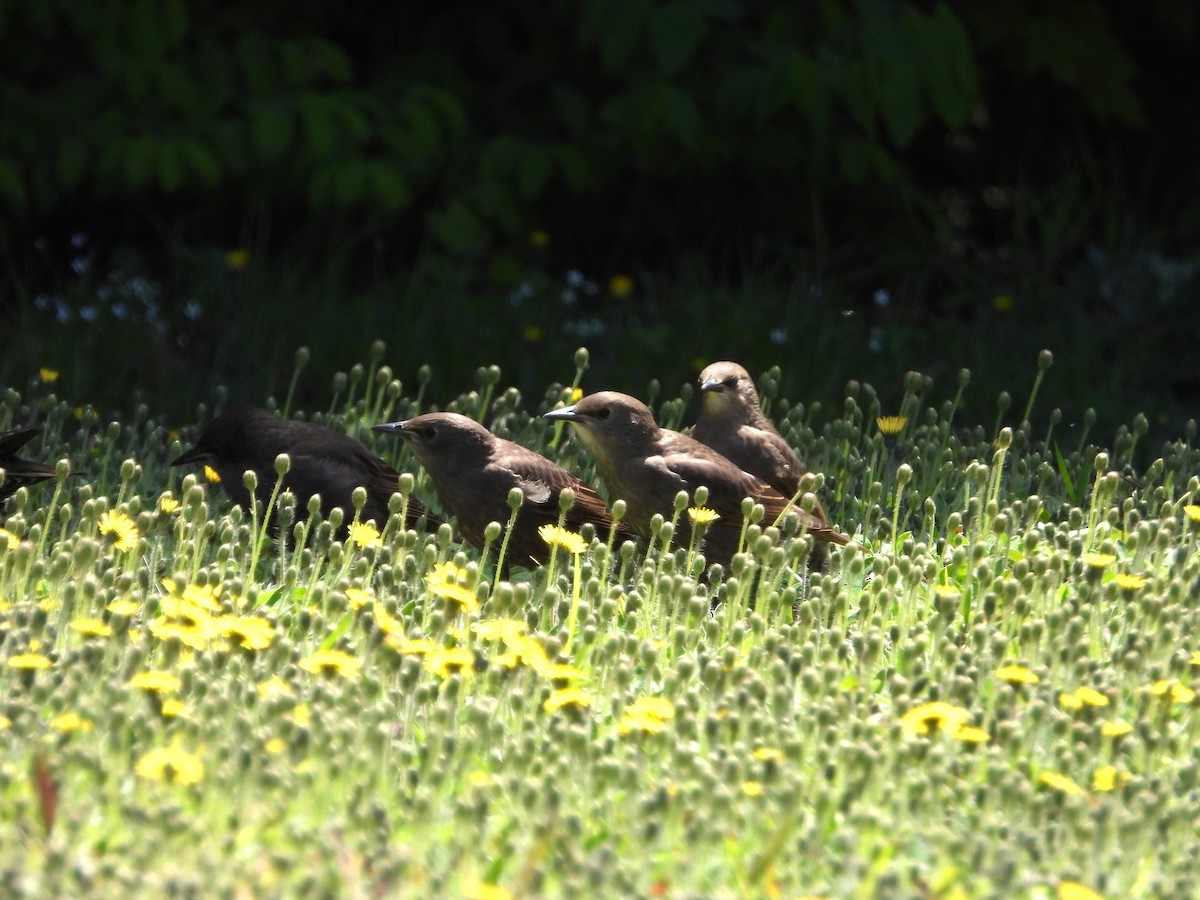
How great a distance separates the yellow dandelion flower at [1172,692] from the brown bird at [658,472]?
4.81 ft

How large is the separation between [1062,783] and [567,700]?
102 centimetres

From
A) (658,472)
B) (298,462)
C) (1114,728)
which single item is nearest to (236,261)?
(298,462)

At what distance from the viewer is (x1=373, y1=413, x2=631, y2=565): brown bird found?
17.3 feet

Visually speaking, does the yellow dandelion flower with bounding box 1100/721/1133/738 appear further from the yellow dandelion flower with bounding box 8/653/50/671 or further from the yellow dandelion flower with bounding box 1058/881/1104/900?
the yellow dandelion flower with bounding box 8/653/50/671

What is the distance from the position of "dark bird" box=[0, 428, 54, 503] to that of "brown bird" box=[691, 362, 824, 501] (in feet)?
6.98

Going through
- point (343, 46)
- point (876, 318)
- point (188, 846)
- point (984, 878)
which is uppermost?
point (343, 46)

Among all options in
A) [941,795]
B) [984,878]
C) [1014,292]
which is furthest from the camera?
[1014,292]

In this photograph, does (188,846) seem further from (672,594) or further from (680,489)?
(680,489)

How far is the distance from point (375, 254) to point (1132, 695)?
599 cm

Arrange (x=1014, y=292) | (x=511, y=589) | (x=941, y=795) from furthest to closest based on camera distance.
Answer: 1. (x=1014, y=292)
2. (x=511, y=589)
3. (x=941, y=795)

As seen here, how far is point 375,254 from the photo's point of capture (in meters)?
9.21

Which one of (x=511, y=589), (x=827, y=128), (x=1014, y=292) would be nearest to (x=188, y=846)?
(x=511, y=589)

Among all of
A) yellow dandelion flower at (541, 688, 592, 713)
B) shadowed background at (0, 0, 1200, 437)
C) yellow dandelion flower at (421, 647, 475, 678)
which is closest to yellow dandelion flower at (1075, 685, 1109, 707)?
yellow dandelion flower at (541, 688, 592, 713)

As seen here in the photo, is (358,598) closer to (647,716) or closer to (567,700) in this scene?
(567,700)
